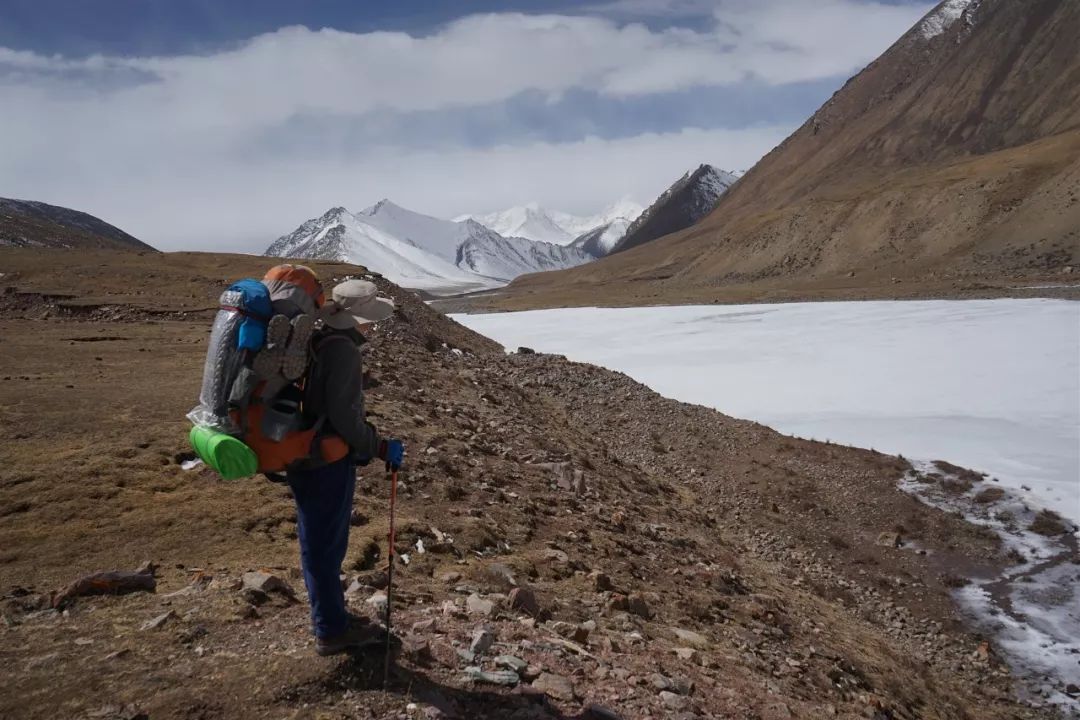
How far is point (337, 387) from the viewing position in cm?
399

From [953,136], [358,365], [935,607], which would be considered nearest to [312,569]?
[358,365]

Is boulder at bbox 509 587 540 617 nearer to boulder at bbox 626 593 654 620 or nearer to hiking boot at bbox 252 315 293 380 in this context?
boulder at bbox 626 593 654 620

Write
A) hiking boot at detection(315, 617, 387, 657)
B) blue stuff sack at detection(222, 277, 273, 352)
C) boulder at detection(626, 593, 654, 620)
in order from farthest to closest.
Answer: boulder at detection(626, 593, 654, 620), hiking boot at detection(315, 617, 387, 657), blue stuff sack at detection(222, 277, 273, 352)

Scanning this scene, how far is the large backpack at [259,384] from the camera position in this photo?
3781mm

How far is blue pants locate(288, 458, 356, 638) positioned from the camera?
13.5ft

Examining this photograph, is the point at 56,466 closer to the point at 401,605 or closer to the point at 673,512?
the point at 401,605

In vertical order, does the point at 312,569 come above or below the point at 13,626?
above

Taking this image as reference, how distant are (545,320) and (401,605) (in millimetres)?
40731

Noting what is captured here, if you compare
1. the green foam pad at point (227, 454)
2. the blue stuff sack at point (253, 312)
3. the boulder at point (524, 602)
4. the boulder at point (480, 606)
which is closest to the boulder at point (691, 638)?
the boulder at point (524, 602)

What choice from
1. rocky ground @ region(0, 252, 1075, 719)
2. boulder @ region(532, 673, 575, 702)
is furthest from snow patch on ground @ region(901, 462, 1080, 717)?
boulder @ region(532, 673, 575, 702)

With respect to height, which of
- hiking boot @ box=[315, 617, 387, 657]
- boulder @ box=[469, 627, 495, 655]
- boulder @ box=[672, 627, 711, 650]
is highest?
hiking boot @ box=[315, 617, 387, 657]

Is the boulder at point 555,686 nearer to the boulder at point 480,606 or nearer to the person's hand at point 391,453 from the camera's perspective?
the boulder at point 480,606

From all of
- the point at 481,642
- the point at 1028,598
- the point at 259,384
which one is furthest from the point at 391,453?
the point at 1028,598

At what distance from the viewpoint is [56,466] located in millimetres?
8031
